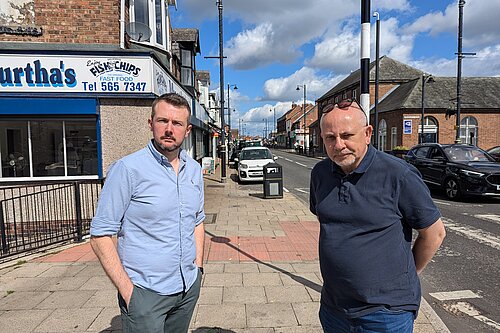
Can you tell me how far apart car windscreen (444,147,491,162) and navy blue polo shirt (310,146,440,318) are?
10959 mm

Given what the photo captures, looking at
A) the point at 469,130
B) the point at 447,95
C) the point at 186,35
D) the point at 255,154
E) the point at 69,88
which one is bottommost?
the point at 255,154

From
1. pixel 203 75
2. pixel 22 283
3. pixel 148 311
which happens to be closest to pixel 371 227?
pixel 148 311

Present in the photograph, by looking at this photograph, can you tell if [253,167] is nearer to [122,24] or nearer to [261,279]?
[122,24]

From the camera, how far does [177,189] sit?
6.72ft

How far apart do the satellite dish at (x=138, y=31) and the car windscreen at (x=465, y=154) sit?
9869mm

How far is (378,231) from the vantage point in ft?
5.81

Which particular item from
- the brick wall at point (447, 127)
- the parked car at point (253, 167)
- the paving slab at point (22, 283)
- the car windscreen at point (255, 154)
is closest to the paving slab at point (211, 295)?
the paving slab at point (22, 283)

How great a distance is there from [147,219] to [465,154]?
12114mm

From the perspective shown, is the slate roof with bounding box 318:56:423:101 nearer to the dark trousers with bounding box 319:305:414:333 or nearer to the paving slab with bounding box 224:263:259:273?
the paving slab with bounding box 224:263:259:273

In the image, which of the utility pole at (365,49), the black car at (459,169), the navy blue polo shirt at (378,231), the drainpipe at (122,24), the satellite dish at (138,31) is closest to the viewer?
the navy blue polo shirt at (378,231)

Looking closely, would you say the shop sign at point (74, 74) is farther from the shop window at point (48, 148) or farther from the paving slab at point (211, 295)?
the paving slab at point (211, 295)

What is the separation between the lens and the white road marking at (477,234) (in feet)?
21.0

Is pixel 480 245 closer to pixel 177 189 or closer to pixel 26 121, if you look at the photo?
pixel 177 189

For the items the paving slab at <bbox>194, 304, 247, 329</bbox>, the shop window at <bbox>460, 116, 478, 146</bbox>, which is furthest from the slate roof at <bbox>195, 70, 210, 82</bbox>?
the paving slab at <bbox>194, 304, 247, 329</bbox>
